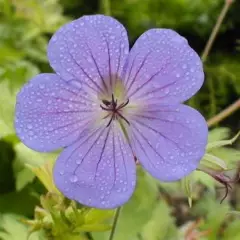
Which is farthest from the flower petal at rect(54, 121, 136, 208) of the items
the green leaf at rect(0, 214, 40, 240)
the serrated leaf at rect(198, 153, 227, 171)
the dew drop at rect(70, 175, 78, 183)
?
the green leaf at rect(0, 214, 40, 240)

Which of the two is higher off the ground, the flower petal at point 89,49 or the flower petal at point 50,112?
the flower petal at point 89,49

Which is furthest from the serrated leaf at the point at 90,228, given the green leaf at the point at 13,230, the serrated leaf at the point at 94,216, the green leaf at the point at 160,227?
the green leaf at the point at 160,227

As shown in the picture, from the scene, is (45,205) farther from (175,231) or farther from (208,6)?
(208,6)

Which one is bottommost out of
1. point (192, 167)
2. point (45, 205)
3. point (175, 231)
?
point (175, 231)

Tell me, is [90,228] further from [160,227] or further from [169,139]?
[160,227]

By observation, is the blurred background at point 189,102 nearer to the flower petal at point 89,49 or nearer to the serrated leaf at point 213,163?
the serrated leaf at point 213,163

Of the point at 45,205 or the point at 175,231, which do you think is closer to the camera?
the point at 45,205

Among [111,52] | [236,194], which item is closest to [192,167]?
[111,52]
